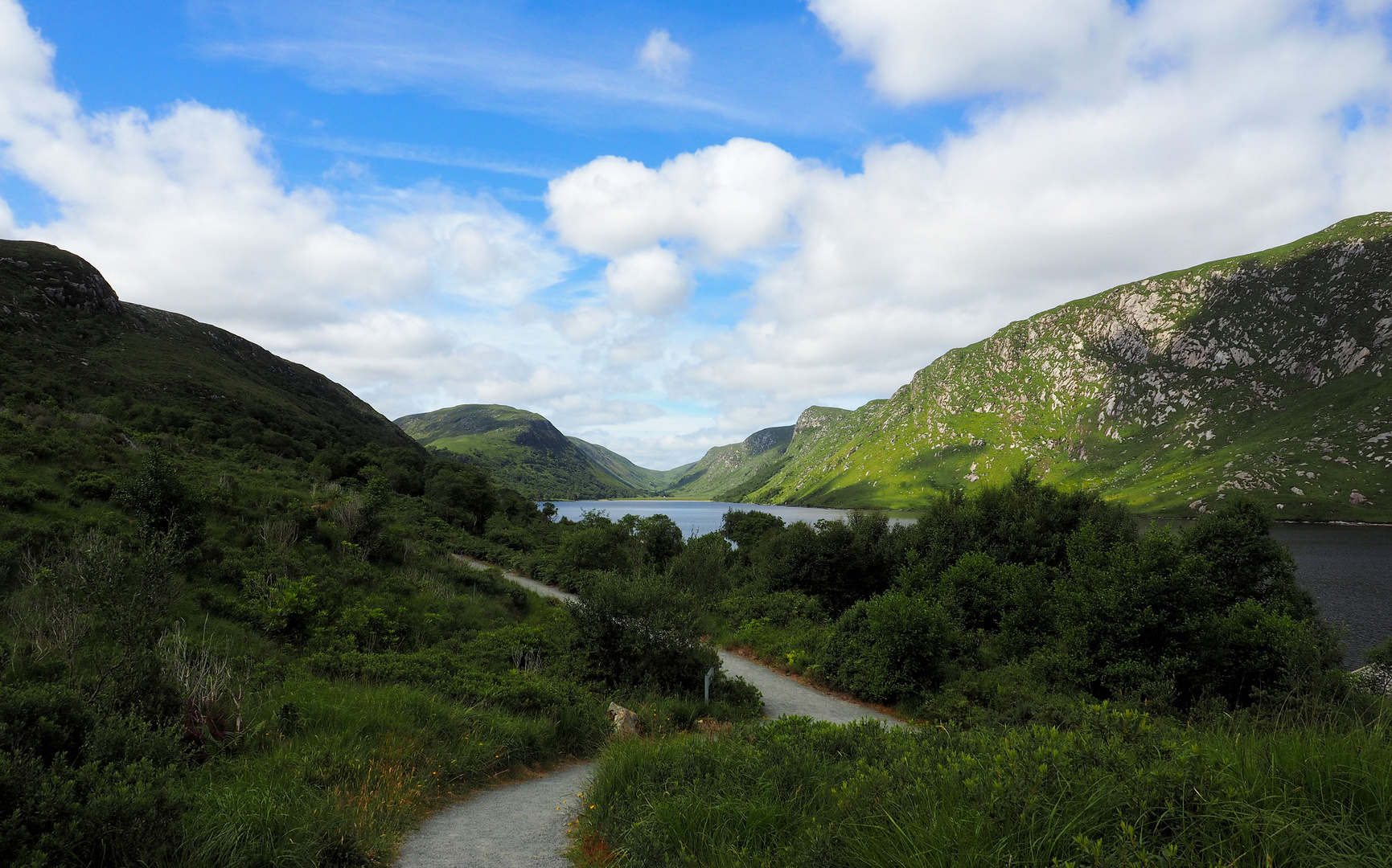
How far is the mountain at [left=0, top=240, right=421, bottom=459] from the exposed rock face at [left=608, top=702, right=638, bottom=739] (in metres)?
37.2

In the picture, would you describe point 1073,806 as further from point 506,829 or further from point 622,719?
point 622,719

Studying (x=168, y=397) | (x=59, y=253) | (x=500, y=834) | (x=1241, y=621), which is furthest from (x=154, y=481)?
(x=59, y=253)

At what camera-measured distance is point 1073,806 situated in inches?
136

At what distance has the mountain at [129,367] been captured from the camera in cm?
3878

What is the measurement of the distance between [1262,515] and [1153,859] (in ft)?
118

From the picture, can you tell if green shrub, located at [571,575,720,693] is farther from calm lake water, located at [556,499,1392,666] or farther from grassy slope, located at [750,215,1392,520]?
grassy slope, located at [750,215,1392,520]

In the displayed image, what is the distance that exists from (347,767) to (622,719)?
18.2 ft

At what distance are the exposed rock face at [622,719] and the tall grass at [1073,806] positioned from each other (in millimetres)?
5829

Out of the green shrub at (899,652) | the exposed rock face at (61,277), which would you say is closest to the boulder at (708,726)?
the green shrub at (899,652)

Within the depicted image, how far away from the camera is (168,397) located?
1845 inches

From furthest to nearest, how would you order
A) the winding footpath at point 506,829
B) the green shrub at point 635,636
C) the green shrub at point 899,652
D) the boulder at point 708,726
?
the green shrub at point 899,652 → the green shrub at point 635,636 → the boulder at point 708,726 → the winding footpath at point 506,829

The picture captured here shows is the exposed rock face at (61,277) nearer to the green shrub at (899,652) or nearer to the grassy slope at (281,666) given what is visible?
the grassy slope at (281,666)

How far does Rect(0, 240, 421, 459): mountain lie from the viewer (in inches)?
1527

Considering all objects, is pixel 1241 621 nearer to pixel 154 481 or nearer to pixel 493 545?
pixel 154 481
